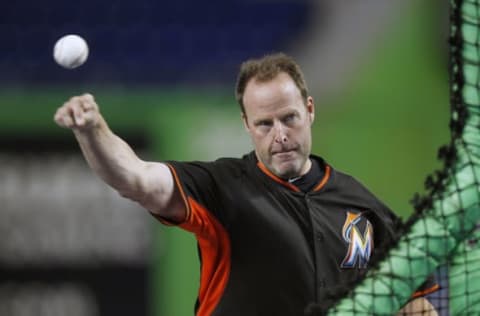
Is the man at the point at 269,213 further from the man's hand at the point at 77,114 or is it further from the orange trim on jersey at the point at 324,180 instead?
the man's hand at the point at 77,114

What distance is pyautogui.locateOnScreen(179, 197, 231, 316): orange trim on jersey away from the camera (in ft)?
13.1

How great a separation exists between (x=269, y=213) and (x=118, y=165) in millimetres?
806

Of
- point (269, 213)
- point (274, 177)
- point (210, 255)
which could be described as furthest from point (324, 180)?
point (210, 255)

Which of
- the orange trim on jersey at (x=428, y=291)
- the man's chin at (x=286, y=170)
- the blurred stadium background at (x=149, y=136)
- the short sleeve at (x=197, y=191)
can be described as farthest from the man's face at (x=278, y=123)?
the blurred stadium background at (x=149, y=136)

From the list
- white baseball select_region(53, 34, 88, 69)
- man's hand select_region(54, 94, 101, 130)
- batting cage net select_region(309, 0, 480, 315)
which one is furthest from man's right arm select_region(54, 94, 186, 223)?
batting cage net select_region(309, 0, 480, 315)

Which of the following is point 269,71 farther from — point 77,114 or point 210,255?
point 77,114

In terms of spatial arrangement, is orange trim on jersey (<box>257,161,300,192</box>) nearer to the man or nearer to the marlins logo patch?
the man

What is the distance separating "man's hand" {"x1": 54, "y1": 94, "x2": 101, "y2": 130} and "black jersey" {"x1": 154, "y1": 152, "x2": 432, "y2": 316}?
759 millimetres

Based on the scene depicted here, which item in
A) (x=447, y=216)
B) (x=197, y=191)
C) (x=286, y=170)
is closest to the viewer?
(x=447, y=216)

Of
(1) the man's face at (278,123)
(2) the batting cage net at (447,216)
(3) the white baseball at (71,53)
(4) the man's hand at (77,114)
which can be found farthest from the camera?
(1) the man's face at (278,123)

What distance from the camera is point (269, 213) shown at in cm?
411

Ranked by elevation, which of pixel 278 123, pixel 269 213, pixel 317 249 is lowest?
pixel 317 249

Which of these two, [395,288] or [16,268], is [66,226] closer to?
[16,268]

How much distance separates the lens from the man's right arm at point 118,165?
125 inches
